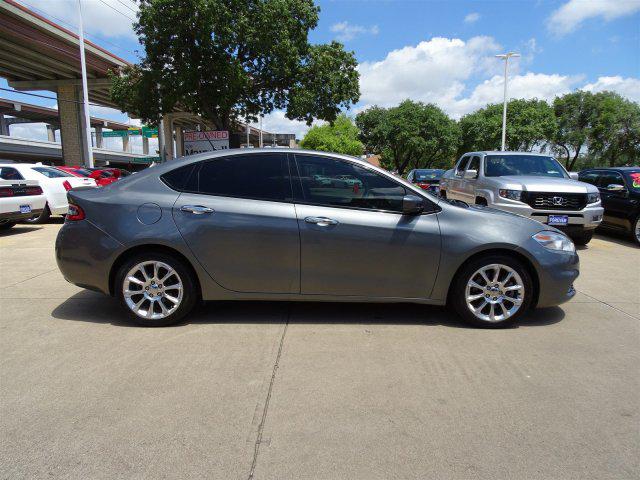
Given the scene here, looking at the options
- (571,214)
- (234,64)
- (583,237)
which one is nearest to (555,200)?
(571,214)

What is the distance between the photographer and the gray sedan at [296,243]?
4.13 meters

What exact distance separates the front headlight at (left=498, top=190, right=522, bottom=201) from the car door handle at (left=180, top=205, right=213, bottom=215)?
6.02 m

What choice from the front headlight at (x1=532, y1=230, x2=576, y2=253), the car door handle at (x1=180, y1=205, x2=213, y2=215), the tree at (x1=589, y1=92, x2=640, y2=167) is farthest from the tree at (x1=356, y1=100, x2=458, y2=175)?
the car door handle at (x1=180, y1=205, x2=213, y2=215)

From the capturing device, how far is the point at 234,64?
2014 cm

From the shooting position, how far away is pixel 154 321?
13.9ft

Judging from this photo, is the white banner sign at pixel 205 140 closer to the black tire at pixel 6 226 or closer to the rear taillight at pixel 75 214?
the black tire at pixel 6 226

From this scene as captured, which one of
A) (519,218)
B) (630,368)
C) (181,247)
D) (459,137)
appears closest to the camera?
(630,368)

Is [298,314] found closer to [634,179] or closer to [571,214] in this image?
[571,214]

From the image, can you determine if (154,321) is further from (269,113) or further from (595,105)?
(595,105)

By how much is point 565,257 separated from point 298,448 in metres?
3.21

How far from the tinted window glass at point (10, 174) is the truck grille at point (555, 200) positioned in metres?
11.4

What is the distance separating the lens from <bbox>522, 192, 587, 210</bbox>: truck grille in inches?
315

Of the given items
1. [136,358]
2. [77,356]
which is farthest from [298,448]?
[77,356]

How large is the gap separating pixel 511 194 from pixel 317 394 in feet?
21.2
